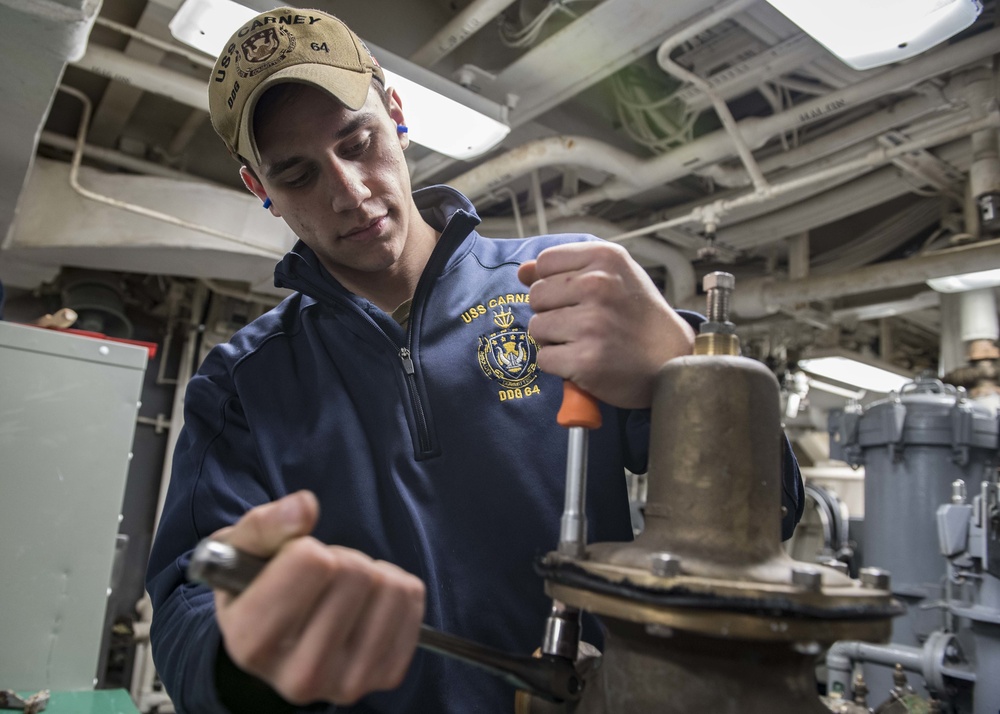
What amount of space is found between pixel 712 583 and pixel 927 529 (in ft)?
9.96

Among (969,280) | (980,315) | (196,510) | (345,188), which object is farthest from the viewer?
(980,315)

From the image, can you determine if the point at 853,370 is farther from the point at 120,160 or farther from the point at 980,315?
the point at 120,160

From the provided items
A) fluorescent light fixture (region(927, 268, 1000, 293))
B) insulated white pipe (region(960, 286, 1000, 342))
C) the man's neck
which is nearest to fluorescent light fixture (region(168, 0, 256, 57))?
the man's neck

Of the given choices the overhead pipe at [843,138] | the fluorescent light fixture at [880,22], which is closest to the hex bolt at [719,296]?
the fluorescent light fixture at [880,22]

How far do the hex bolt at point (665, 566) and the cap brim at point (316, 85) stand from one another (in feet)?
2.37

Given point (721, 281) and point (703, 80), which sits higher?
point (703, 80)

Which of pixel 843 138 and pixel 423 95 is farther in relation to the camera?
pixel 843 138

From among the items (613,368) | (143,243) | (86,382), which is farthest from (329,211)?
(143,243)

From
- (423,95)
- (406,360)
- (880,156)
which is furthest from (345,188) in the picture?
(880,156)

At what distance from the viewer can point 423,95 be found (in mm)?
2113

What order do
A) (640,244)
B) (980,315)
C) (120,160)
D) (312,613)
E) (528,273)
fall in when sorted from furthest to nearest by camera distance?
(640,244), (980,315), (120,160), (528,273), (312,613)

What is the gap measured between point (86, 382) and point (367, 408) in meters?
1.58

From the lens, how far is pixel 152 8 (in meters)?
2.26

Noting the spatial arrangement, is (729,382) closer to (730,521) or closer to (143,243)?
(730,521)
